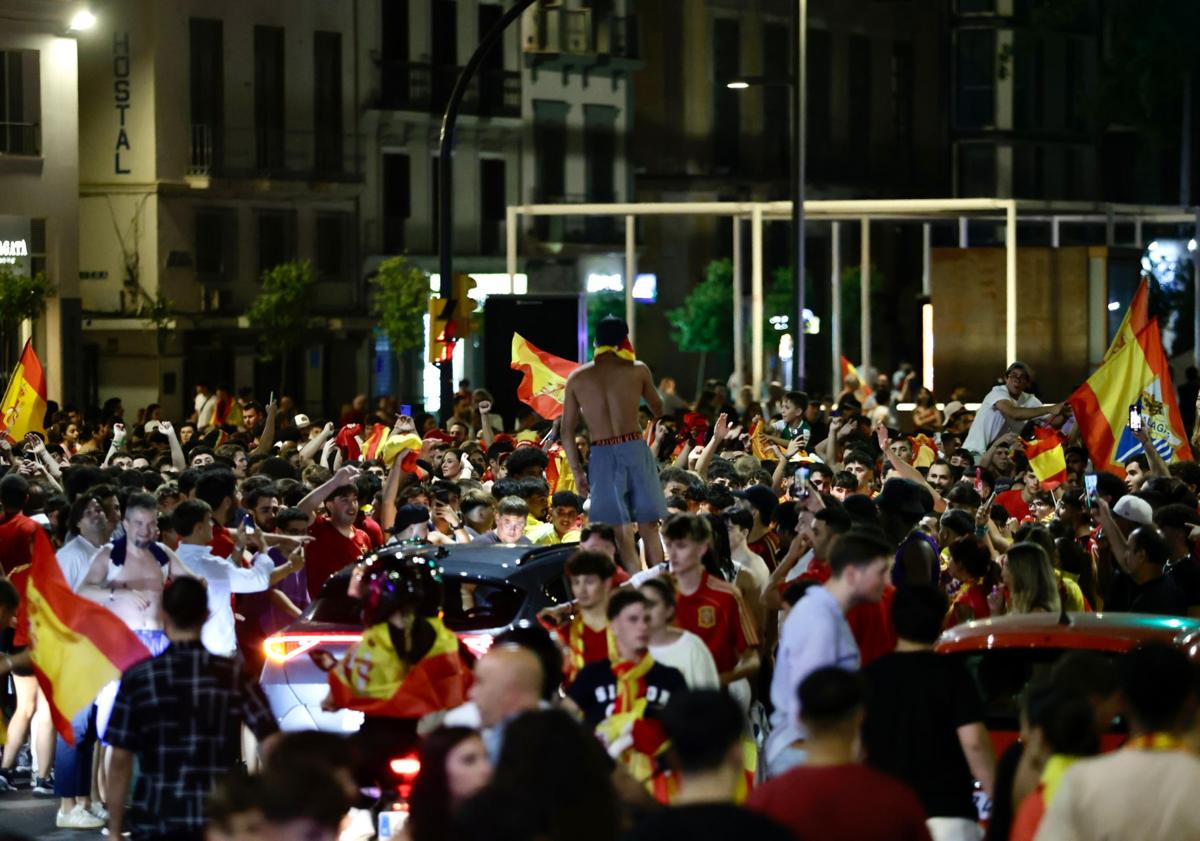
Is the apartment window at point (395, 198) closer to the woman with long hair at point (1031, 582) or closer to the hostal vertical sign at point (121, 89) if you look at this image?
the hostal vertical sign at point (121, 89)

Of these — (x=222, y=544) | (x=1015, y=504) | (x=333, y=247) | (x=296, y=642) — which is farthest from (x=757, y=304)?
(x=296, y=642)

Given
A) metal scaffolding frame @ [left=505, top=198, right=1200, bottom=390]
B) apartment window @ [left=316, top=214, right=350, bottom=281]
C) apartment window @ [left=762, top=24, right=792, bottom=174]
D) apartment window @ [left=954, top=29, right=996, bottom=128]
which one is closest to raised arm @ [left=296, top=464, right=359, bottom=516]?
metal scaffolding frame @ [left=505, top=198, right=1200, bottom=390]

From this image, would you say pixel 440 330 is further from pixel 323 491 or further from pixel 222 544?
pixel 222 544

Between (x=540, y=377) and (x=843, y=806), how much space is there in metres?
18.2

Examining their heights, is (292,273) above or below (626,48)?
below

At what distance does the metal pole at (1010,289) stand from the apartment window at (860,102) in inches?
1252

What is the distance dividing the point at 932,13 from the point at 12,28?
32.2 metres

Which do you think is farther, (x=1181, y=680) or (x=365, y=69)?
(x=365, y=69)

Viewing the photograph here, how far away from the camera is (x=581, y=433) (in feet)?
77.5

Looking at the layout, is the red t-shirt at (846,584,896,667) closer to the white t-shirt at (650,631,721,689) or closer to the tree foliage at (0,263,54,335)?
the white t-shirt at (650,631,721,689)

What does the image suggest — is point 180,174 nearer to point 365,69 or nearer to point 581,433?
point 365,69

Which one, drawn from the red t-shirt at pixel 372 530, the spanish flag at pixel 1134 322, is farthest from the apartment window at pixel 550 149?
the red t-shirt at pixel 372 530

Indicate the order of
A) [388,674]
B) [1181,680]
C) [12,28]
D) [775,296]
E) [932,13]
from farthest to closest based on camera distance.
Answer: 1. [932,13]
2. [775,296]
3. [12,28]
4. [388,674]
5. [1181,680]

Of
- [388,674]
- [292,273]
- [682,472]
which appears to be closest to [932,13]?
[292,273]
